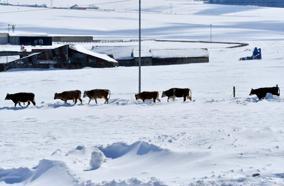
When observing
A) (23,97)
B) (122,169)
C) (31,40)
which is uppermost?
(31,40)

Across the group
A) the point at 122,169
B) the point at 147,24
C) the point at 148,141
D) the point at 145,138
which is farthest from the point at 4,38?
the point at 122,169

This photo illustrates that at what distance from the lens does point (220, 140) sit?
14.1m

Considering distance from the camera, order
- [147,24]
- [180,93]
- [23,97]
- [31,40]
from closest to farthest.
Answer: [23,97] < [180,93] < [31,40] < [147,24]

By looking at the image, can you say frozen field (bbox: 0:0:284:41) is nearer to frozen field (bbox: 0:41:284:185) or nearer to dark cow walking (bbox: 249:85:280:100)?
dark cow walking (bbox: 249:85:280:100)

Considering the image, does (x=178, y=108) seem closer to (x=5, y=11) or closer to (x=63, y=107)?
(x=63, y=107)

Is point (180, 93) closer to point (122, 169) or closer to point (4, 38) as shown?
point (122, 169)

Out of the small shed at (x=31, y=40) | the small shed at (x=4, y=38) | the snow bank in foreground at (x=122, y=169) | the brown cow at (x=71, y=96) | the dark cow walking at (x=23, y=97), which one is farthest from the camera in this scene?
the small shed at (x=4, y=38)

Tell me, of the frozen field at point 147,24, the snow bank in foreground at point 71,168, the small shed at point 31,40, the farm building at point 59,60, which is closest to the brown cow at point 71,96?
the snow bank in foreground at point 71,168

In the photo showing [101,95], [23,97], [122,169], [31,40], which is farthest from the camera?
[31,40]

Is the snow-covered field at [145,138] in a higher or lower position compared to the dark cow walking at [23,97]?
lower

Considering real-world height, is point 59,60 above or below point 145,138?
above

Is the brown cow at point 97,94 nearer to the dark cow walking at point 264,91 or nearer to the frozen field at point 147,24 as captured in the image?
the dark cow walking at point 264,91

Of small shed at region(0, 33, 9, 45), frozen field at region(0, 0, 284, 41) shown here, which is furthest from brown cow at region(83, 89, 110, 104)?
frozen field at region(0, 0, 284, 41)

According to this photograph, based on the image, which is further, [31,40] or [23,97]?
[31,40]
